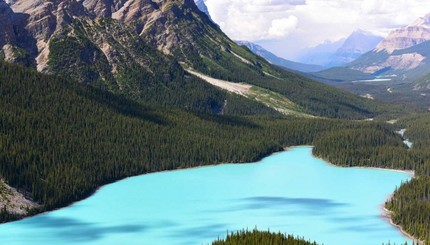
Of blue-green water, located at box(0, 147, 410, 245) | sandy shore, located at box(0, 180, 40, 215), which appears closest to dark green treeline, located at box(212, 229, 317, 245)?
blue-green water, located at box(0, 147, 410, 245)

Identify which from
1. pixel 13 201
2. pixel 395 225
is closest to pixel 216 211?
pixel 395 225

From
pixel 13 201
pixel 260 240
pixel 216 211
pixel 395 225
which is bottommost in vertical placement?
pixel 13 201

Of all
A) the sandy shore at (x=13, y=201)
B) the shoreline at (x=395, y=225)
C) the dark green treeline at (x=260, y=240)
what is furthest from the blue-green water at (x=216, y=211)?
the dark green treeline at (x=260, y=240)

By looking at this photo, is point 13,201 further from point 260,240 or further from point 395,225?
point 395,225

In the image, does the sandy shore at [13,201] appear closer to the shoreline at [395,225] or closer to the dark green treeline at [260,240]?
the dark green treeline at [260,240]

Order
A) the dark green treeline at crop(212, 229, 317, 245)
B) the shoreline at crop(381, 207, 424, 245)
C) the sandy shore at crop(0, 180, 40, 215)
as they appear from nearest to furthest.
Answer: the dark green treeline at crop(212, 229, 317, 245)
the shoreline at crop(381, 207, 424, 245)
the sandy shore at crop(0, 180, 40, 215)

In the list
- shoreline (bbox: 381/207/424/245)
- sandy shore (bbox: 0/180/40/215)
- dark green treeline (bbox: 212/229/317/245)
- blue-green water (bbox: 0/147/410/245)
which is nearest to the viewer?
dark green treeline (bbox: 212/229/317/245)

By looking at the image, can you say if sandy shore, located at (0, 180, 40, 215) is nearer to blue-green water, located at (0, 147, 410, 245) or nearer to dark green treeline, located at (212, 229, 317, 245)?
blue-green water, located at (0, 147, 410, 245)

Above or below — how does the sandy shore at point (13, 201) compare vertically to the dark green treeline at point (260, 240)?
below

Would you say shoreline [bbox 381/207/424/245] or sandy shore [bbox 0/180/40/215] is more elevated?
shoreline [bbox 381/207/424/245]
